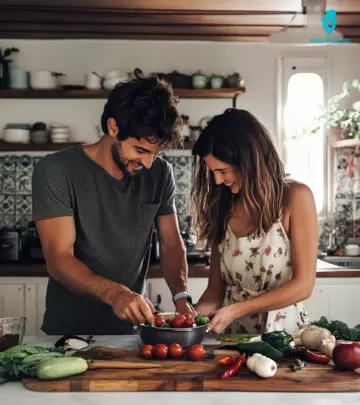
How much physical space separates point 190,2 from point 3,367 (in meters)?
3.64

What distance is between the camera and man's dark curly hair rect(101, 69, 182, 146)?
2.50 m

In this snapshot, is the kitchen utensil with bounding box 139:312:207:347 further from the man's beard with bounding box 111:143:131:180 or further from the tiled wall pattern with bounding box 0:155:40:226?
the tiled wall pattern with bounding box 0:155:40:226

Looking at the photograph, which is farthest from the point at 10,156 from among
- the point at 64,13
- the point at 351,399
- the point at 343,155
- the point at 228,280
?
the point at 351,399

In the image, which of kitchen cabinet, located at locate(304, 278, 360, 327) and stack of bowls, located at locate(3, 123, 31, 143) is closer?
kitchen cabinet, located at locate(304, 278, 360, 327)

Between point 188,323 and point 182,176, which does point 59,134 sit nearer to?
point 182,176

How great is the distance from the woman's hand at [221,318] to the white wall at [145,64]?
12.0ft

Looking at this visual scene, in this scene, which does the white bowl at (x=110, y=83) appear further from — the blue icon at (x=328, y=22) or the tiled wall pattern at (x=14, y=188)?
the blue icon at (x=328, y=22)

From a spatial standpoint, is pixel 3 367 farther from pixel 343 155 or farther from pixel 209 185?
pixel 343 155

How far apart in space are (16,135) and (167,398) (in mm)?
4256

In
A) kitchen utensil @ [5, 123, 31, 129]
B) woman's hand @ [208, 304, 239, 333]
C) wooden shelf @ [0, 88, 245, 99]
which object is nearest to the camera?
woman's hand @ [208, 304, 239, 333]

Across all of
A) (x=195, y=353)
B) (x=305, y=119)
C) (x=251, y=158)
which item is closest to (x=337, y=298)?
(x=305, y=119)

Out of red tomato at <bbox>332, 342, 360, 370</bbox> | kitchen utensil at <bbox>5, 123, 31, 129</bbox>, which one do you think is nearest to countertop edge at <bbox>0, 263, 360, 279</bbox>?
kitchen utensil at <bbox>5, 123, 31, 129</bbox>

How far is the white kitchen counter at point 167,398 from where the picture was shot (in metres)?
1.81

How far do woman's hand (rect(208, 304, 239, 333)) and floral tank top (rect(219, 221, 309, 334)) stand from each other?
0.89 ft
